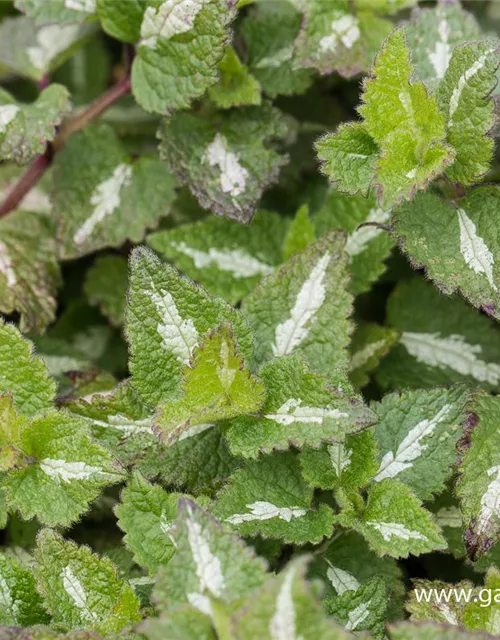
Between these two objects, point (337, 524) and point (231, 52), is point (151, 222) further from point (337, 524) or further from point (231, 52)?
point (337, 524)

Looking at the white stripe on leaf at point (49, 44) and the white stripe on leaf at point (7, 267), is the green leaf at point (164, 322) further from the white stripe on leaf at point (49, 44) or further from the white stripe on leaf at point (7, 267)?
the white stripe on leaf at point (49, 44)

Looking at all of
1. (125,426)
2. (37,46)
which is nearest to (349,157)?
(125,426)

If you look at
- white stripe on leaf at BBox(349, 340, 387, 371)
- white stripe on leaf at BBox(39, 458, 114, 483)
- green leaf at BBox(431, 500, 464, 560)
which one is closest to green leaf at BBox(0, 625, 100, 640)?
white stripe on leaf at BBox(39, 458, 114, 483)

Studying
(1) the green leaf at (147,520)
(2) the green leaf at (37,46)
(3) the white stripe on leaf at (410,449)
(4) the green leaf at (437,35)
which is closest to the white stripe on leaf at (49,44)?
(2) the green leaf at (37,46)

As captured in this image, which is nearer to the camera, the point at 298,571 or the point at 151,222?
the point at 298,571

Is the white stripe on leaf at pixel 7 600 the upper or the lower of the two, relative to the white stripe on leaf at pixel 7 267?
lower

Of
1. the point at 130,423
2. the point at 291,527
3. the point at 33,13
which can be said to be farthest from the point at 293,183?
the point at 291,527
